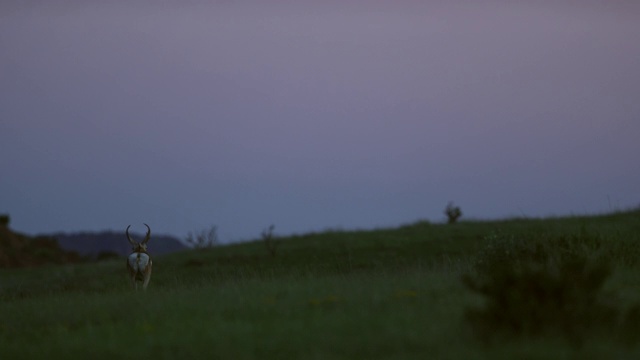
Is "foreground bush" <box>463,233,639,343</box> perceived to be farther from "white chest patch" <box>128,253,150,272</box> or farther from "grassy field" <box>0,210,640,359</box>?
"white chest patch" <box>128,253,150,272</box>

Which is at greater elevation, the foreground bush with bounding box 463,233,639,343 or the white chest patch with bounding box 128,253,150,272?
the white chest patch with bounding box 128,253,150,272

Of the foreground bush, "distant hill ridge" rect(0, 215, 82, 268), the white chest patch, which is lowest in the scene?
the foreground bush

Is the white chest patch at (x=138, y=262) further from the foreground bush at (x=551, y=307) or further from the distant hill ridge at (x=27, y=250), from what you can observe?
the distant hill ridge at (x=27, y=250)

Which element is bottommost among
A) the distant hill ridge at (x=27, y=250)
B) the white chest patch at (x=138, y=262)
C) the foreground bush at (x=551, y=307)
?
the foreground bush at (x=551, y=307)

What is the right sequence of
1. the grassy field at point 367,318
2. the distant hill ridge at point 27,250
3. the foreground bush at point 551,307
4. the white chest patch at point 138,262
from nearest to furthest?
1. the grassy field at point 367,318
2. the foreground bush at point 551,307
3. the white chest patch at point 138,262
4. the distant hill ridge at point 27,250

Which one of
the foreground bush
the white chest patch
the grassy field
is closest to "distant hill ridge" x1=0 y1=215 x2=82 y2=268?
the white chest patch

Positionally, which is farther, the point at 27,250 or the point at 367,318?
the point at 27,250

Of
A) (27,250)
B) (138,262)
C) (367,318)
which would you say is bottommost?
(367,318)

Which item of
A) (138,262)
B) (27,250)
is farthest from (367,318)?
(27,250)

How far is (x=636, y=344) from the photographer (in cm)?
1053

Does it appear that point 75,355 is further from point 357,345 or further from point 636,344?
point 636,344

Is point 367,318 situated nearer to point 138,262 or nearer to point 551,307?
point 551,307

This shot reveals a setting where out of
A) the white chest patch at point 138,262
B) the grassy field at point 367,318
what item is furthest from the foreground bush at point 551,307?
the white chest patch at point 138,262

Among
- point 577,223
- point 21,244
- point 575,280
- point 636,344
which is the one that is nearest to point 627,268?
point 575,280
